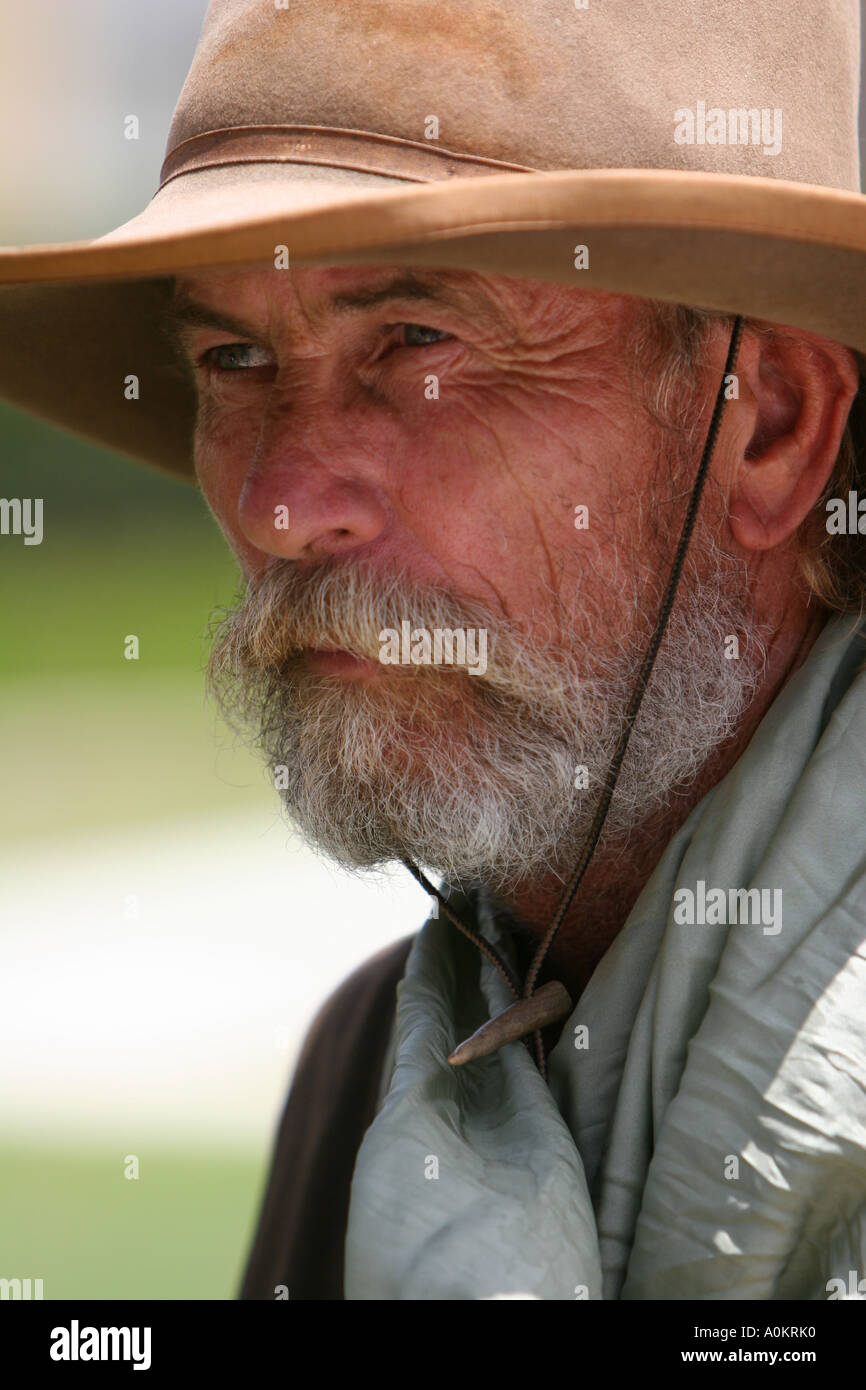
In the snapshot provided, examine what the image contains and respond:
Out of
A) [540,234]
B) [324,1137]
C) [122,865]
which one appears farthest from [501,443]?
[122,865]

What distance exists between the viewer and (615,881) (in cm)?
169

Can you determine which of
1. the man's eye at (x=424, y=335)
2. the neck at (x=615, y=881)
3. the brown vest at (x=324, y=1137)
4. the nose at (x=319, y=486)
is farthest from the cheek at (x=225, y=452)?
the brown vest at (x=324, y=1137)

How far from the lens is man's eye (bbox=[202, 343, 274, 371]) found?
1604mm

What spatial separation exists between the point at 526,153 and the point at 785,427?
18.7 inches

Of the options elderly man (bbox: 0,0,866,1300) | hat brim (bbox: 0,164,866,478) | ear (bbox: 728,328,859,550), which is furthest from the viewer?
ear (bbox: 728,328,859,550)

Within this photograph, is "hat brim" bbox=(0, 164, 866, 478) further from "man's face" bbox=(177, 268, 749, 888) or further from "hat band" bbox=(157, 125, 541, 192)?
"man's face" bbox=(177, 268, 749, 888)

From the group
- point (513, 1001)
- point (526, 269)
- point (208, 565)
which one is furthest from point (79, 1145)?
point (208, 565)

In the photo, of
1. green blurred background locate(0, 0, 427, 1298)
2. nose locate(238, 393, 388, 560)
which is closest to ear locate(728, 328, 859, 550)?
nose locate(238, 393, 388, 560)

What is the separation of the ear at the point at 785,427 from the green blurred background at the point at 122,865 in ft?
2.45

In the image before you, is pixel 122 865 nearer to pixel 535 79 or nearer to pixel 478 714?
pixel 478 714

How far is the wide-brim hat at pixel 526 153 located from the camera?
1.09 metres

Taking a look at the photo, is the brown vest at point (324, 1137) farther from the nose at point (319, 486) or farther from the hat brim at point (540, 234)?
the hat brim at point (540, 234)
